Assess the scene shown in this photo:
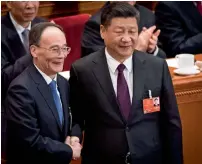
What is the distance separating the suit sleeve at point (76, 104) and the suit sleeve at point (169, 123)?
38 centimetres

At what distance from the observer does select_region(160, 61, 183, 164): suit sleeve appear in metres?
2.34

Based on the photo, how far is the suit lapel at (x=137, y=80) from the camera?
2291 mm

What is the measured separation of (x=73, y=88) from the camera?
2.39 meters

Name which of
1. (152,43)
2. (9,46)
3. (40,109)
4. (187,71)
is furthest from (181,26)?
(40,109)

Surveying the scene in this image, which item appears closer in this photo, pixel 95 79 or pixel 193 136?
pixel 95 79

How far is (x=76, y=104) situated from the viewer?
239 centimetres

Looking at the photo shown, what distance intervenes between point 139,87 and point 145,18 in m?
1.39

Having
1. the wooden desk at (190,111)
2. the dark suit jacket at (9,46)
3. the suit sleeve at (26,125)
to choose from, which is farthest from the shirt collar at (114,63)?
the dark suit jacket at (9,46)

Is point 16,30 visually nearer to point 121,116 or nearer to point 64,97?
point 64,97

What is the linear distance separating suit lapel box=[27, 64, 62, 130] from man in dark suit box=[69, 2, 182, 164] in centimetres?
16

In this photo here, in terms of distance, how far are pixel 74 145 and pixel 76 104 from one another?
0.21 metres

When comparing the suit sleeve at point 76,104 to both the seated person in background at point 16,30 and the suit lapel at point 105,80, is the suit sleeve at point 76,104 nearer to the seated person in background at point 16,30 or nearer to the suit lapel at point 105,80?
the suit lapel at point 105,80

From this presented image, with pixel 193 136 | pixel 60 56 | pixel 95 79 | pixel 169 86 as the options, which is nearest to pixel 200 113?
pixel 193 136

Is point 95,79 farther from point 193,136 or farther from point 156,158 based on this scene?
point 193,136
